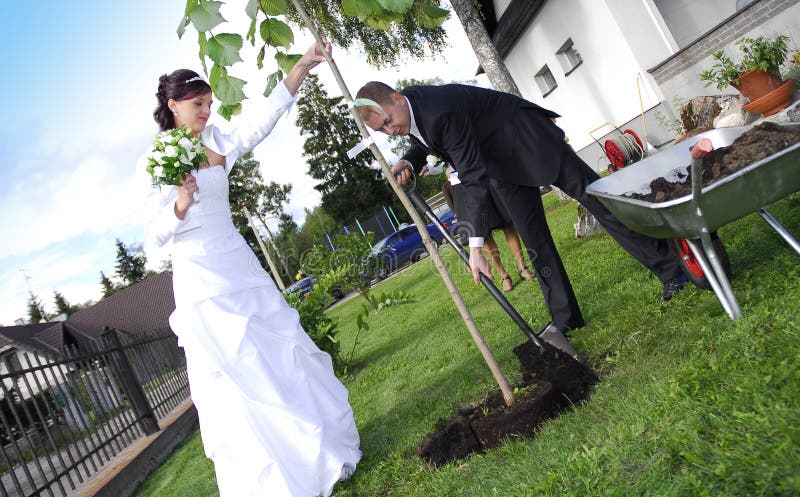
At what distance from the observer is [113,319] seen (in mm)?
32594

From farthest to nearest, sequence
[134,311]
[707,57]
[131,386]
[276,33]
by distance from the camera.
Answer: [134,311] → [707,57] → [131,386] → [276,33]

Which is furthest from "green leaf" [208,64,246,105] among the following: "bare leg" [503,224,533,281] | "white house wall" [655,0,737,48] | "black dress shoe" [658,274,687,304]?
Result: "white house wall" [655,0,737,48]

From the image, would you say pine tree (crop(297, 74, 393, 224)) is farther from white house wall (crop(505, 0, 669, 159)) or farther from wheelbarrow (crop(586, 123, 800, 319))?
wheelbarrow (crop(586, 123, 800, 319))

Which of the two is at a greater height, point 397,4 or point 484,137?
point 397,4

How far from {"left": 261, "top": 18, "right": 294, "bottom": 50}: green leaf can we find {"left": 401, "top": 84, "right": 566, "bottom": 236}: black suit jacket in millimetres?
825

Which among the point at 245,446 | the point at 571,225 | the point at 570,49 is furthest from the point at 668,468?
the point at 570,49

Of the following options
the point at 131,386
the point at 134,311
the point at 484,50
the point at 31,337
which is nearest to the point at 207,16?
the point at 131,386

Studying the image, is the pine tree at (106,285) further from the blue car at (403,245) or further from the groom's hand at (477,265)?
the groom's hand at (477,265)

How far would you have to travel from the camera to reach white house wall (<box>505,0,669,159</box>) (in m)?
10.6

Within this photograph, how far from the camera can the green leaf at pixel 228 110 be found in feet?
9.21

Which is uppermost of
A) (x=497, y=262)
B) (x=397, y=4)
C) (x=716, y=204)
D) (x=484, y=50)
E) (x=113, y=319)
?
(x=113, y=319)

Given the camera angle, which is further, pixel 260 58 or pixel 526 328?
pixel 526 328

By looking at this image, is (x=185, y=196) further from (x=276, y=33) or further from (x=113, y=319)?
(x=113, y=319)

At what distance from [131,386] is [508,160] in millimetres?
6581
